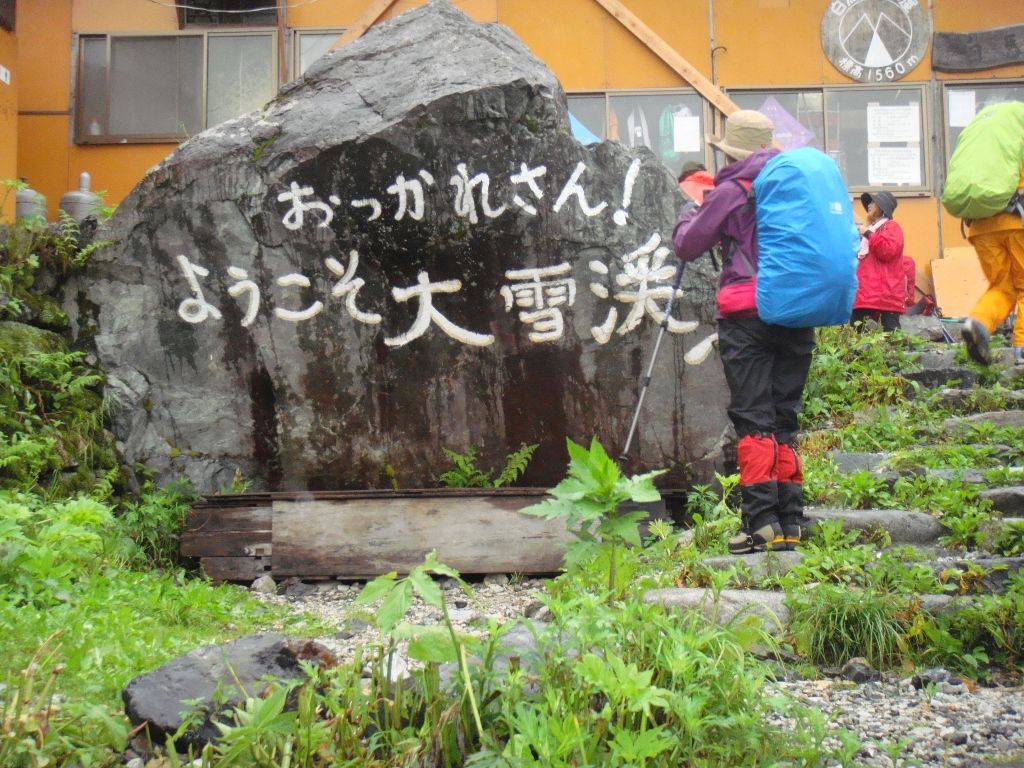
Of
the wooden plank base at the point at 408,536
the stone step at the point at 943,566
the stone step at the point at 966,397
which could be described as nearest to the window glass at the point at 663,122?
the stone step at the point at 966,397

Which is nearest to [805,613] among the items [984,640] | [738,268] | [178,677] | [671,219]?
[984,640]

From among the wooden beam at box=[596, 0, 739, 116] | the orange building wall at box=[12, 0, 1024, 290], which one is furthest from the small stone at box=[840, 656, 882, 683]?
the orange building wall at box=[12, 0, 1024, 290]

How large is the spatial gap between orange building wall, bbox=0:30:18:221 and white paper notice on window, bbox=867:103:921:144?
9.66 m

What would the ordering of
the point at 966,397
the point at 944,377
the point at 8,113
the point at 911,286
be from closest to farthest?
the point at 966,397
the point at 944,377
the point at 8,113
the point at 911,286

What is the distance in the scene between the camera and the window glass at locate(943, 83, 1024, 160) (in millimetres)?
11672

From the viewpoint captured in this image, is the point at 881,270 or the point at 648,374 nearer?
the point at 648,374

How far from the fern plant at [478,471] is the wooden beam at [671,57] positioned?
252 inches

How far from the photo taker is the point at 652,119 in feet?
38.2

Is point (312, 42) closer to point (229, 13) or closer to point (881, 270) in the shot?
point (229, 13)

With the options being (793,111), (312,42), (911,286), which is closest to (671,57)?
(793,111)

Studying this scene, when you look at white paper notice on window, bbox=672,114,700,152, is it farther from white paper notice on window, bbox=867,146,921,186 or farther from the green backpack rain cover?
the green backpack rain cover

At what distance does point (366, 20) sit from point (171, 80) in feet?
8.02

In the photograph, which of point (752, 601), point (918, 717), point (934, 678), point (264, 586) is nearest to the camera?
point (918, 717)

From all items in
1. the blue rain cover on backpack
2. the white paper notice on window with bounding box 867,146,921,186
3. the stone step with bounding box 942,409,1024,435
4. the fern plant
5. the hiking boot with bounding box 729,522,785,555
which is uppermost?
the white paper notice on window with bounding box 867,146,921,186
